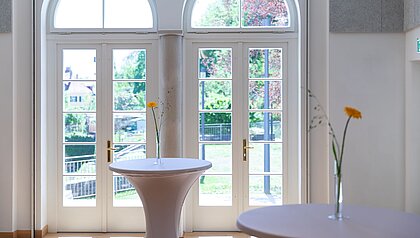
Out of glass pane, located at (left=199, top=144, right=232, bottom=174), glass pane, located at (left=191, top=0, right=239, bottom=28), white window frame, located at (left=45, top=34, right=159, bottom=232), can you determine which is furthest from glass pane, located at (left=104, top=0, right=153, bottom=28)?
glass pane, located at (left=199, top=144, right=232, bottom=174)

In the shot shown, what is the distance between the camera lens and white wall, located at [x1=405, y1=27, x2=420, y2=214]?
15.7 ft

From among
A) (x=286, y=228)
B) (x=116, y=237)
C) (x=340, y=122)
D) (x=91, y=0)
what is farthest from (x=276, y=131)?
(x=286, y=228)

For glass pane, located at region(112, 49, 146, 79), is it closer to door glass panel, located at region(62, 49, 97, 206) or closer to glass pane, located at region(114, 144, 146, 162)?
door glass panel, located at region(62, 49, 97, 206)

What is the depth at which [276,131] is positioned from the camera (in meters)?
5.40

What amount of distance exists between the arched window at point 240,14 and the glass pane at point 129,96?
0.86 metres

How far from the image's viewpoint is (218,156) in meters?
5.41

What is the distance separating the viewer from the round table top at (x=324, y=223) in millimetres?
2283

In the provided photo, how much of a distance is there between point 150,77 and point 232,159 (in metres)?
1.26

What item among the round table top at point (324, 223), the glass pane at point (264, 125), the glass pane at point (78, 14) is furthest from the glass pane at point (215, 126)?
the round table top at point (324, 223)

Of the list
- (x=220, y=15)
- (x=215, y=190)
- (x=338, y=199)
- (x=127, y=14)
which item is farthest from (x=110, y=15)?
(x=338, y=199)

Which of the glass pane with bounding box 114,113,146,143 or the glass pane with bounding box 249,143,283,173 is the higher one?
the glass pane with bounding box 114,113,146,143

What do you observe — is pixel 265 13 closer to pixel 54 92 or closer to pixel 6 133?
pixel 54 92

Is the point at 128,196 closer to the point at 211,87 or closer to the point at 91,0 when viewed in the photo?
the point at 211,87

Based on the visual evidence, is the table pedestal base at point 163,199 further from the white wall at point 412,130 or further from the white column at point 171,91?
the white wall at point 412,130
